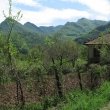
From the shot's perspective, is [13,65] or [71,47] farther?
[71,47]

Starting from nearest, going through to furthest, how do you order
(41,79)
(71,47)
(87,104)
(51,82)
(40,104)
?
(87,104), (40,104), (41,79), (51,82), (71,47)

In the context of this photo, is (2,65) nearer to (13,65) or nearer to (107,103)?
(13,65)

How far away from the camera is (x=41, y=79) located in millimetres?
18016

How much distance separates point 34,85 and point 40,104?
383cm

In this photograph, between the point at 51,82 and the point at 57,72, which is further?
the point at 51,82

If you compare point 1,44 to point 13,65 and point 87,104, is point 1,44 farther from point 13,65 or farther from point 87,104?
point 87,104

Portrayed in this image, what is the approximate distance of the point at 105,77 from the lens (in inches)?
714

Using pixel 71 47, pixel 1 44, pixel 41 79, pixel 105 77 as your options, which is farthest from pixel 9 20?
pixel 71 47

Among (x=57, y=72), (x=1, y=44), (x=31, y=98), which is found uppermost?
→ (x=1, y=44)

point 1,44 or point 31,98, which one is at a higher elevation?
point 1,44

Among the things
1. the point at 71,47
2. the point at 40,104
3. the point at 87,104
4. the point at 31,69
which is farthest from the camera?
the point at 71,47

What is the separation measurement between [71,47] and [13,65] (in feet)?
99.2

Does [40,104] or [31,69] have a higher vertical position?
[31,69]

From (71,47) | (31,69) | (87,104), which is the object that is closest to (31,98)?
(31,69)
